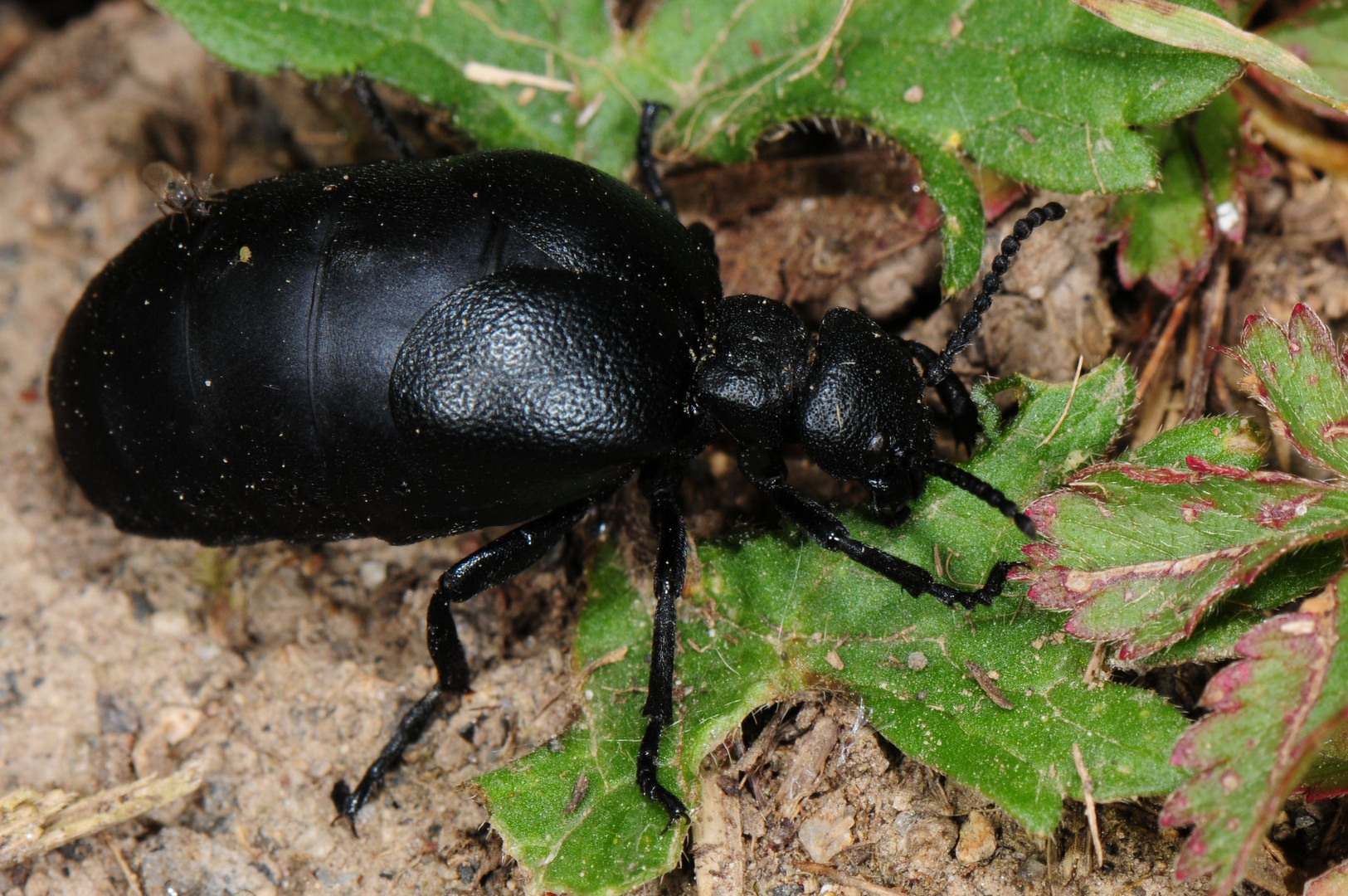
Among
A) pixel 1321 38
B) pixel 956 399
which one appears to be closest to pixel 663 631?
pixel 956 399

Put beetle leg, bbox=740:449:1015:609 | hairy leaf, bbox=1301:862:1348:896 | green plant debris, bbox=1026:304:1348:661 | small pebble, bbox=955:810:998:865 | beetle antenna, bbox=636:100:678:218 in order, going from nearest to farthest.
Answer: hairy leaf, bbox=1301:862:1348:896
green plant debris, bbox=1026:304:1348:661
small pebble, bbox=955:810:998:865
beetle leg, bbox=740:449:1015:609
beetle antenna, bbox=636:100:678:218

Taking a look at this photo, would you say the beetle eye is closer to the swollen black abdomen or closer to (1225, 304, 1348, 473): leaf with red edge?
the swollen black abdomen

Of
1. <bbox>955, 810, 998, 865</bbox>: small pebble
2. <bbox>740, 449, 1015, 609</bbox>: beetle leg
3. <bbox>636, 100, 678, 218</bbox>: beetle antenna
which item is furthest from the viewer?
<bbox>636, 100, 678, 218</bbox>: beetle antenna

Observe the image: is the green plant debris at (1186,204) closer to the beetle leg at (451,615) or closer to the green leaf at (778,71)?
the green leaf at (778,71)

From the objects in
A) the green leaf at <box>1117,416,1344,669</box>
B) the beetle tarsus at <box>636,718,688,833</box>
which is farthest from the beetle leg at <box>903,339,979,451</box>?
the beetle tarsus at <box>636,718,688,833</box>

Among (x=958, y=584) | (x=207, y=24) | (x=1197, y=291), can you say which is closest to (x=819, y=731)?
(x=958, y=584)

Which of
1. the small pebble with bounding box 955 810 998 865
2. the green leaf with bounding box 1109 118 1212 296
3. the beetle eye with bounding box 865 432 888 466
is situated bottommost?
the small pebble with bounding box 955 810 998 865

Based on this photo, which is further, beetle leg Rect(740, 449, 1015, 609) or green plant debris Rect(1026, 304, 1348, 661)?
beetle leg Rect(740, 449, 1015, 609)
